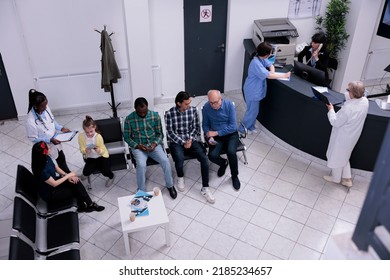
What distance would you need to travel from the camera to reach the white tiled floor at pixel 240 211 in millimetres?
4684

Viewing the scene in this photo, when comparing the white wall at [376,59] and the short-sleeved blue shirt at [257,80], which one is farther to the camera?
the white wall at [376,59]

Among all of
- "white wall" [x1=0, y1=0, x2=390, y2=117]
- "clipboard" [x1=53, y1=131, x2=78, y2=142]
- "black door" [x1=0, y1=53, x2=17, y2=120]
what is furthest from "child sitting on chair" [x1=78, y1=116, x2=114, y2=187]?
"black door" [x1=0, y1=53, x2=17, y2=120]

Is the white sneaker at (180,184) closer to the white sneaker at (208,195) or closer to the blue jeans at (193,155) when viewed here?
the blue jeans at (193,155)

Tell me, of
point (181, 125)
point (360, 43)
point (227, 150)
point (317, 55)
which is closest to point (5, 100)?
point (181, 125)

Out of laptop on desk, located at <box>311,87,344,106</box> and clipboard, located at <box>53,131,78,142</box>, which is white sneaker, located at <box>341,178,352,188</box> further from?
clipboard, located at <box>53,131,78,142</box>

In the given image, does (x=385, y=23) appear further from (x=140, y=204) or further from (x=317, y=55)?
(x=140, y=204)

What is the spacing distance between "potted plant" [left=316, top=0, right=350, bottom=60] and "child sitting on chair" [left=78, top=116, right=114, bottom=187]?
170 inches

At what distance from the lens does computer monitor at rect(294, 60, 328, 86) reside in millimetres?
5680

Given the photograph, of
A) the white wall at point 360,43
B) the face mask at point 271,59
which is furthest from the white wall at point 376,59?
the face mask at point 271,59

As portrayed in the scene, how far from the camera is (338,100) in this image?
534 cm

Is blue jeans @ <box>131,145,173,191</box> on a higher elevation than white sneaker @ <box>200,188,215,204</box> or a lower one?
higher

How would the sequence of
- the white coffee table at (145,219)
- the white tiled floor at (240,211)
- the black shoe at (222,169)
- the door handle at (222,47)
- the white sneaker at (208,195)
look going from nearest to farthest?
the white coffee table at (145,219) → the white tiled floor at (240,211) → the white sneaker at (208,195) → the black shoe at (222,169) → the door handle at (222,47)

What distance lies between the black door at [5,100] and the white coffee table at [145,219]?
3.23 metres

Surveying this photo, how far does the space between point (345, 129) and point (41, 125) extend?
12.2 feet
